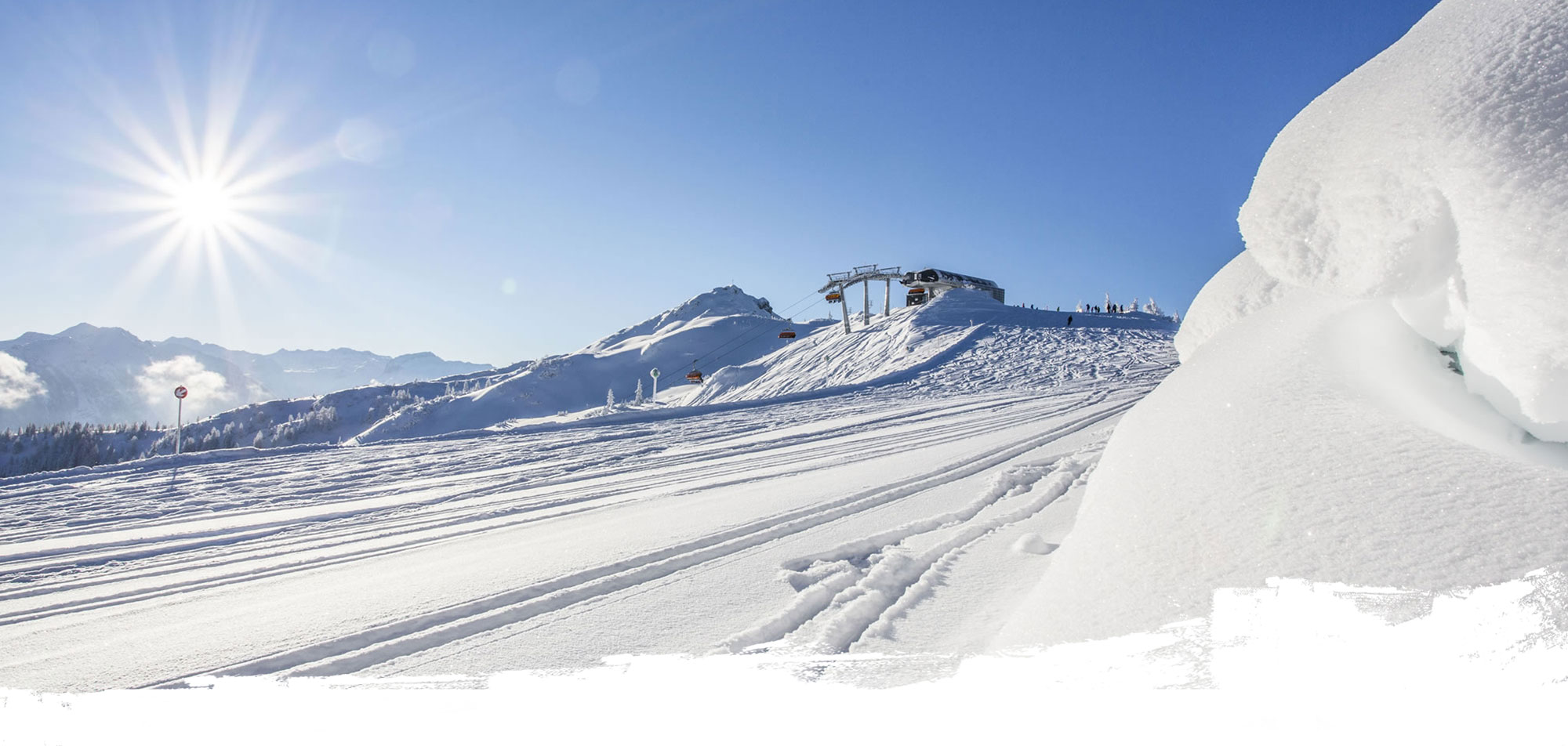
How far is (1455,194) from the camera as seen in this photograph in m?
1.55

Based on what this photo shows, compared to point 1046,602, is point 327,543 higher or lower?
lower

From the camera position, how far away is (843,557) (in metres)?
3.90

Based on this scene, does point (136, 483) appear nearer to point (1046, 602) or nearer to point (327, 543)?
point (327, 543)

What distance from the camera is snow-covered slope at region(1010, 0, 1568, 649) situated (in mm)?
1417

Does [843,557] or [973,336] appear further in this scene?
[973,336]

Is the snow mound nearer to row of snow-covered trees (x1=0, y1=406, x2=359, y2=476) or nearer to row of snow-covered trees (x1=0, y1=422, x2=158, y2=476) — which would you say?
row of snow-covered trees (x1=0, y1=406, x2=359, y2=476)

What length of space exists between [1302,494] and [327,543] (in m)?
6.72

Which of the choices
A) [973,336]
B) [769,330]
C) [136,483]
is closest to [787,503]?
[136,483]

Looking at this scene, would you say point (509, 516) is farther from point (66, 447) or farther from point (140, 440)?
point (140, 440)

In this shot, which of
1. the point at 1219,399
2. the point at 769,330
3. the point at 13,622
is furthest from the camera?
the point at 769,330

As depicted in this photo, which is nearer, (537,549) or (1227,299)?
(1227,299)

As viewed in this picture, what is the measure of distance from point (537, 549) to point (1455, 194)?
15.9ft

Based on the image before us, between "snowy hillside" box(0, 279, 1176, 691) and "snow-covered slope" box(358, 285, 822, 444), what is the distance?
104 ft

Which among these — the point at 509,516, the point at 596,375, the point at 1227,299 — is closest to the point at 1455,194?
the point at 1227,299
